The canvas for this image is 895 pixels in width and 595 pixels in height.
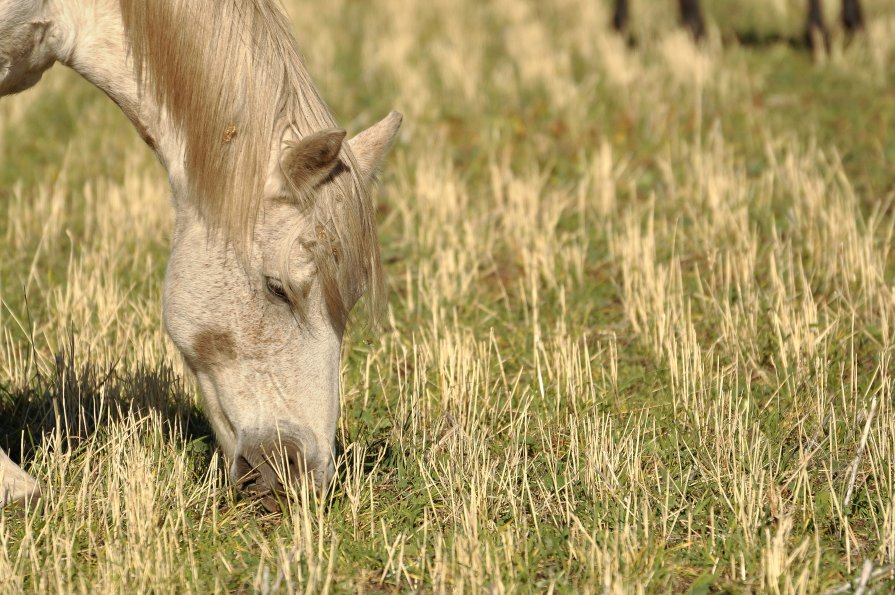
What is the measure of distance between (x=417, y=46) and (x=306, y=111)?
9.51 meters

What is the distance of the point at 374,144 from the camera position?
10.8 feet

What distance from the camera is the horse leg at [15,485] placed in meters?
3.31

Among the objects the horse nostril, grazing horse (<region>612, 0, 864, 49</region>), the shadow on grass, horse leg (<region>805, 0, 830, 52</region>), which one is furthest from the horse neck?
horse leg (<region>805, 0, 830, 52</region>)

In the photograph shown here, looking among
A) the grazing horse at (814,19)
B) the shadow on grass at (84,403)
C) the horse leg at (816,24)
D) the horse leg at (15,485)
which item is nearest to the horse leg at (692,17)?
the grazing horse at (814,19)

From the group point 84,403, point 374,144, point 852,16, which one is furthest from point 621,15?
point 374,144

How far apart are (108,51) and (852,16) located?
1061 cm

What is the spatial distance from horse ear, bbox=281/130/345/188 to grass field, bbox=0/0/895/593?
92cm

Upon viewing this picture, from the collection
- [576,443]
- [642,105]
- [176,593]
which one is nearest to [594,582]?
[576,443]

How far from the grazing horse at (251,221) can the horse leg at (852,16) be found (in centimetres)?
1027

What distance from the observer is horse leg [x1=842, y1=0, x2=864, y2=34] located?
39.5 feet

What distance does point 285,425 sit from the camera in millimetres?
3107

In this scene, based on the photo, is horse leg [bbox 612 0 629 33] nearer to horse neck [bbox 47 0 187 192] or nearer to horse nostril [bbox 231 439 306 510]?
horse neck [bbox 47 0 187 192]

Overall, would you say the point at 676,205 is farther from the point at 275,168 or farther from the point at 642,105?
the point at 275,168

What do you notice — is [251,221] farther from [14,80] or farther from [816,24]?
[816,24]
